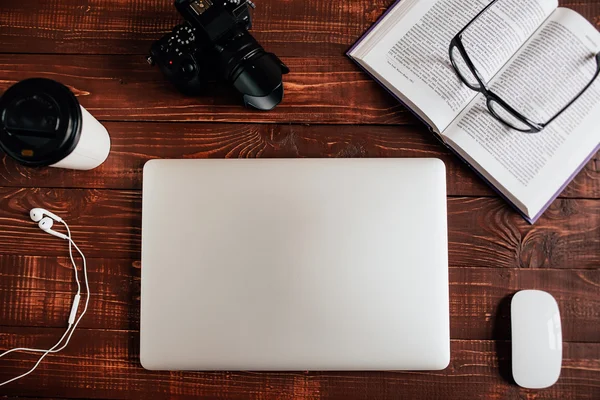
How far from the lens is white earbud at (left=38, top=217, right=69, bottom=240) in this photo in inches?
30.7

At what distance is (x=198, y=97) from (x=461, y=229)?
47cm

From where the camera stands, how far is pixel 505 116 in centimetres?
79

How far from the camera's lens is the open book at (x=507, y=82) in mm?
789

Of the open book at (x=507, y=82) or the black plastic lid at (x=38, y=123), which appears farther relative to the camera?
the open book at (x=507, y=82)

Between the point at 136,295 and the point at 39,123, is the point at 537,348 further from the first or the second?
the point at 39,123

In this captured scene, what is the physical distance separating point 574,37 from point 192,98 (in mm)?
617

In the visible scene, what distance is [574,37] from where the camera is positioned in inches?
31.7

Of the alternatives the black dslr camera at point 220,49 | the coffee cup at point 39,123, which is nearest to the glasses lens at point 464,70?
the black dslr camera at point 220,49

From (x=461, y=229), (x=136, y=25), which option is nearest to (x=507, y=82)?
(x=461, y=229)

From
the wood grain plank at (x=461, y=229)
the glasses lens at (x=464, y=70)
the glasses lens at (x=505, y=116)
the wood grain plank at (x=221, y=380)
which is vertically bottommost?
the wood grain plank at (x=221, y=380)

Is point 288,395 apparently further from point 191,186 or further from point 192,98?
point 192,98

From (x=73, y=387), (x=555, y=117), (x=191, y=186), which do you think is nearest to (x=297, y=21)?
(x=191, y=186)

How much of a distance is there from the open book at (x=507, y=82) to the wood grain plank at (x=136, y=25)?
0.20 ft

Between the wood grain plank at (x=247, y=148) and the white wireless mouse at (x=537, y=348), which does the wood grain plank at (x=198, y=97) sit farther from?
the white wireless mouse at (x=537, y=348)
